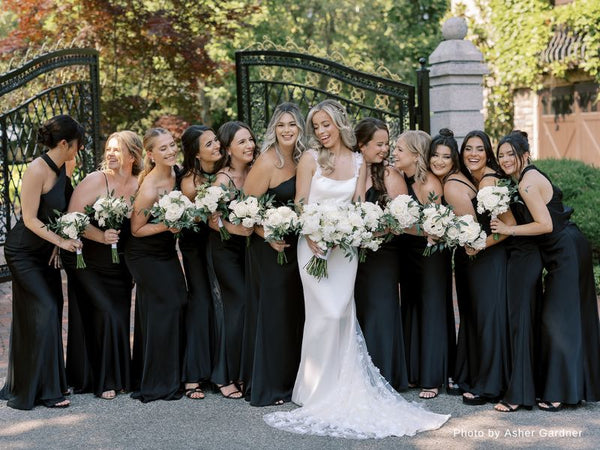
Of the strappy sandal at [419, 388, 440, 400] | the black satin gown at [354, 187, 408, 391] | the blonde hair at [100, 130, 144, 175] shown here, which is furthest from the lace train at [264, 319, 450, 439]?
the blonde hair at [100, 130, 144, 175]

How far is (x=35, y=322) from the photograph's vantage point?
5902 millimetres

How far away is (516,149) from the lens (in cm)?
558

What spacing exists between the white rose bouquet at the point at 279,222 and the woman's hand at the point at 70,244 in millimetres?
1388

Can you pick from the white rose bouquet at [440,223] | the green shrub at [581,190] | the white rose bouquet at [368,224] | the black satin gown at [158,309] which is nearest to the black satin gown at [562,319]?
the white rose bouquet at [440,223]

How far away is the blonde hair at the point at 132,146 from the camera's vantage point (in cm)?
616

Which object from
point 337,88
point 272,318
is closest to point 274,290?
point 272,318

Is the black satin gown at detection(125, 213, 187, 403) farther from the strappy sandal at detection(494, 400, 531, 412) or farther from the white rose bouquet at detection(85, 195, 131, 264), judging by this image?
the strappy sandal at detection(494, 400, 531, 412)

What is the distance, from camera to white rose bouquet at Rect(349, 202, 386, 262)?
5.45 meters

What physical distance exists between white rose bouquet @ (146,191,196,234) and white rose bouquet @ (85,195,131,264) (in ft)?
0.91

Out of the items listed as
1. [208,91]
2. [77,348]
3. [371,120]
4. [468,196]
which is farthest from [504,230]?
[208,91]

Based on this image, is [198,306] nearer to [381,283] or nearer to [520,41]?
[381,283]

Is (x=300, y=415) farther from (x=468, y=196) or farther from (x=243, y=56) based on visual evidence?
(x=243, y=56)

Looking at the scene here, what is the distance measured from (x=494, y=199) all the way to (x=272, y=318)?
1797 millimetres

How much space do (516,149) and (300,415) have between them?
7.64ft
